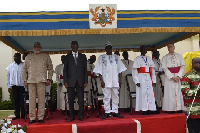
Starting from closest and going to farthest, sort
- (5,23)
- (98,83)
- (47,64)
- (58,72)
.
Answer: (5,23) → (47,64) → (98,83) → (58,72)

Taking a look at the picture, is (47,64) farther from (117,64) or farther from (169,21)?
(169,21)

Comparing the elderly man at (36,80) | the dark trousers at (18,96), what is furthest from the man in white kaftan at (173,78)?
the dark trousers at (18,96)

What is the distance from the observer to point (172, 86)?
761 centimetres

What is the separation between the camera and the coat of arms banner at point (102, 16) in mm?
6738

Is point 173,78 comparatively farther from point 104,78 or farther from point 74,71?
point 74,71

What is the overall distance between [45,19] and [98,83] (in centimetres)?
245

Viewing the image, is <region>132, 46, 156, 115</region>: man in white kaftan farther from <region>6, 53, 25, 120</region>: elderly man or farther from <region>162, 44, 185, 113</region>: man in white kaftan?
<region>6, 53, 25, 120</region>: elderly man

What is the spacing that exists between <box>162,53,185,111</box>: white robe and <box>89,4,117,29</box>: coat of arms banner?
190 centimetres

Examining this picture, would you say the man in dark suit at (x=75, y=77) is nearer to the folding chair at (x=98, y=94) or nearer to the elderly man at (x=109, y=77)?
the elderly man at (x=109, y=77)

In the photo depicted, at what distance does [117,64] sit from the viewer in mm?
7293

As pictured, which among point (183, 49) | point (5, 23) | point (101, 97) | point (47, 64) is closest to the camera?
point (5, 23)

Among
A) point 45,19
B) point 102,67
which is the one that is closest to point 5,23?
point 45,19

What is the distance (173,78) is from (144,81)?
0.77m

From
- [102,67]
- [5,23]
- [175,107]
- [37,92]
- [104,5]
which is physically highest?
[104,5]
